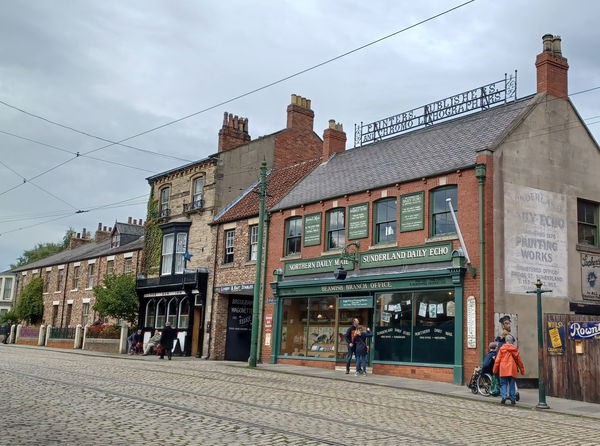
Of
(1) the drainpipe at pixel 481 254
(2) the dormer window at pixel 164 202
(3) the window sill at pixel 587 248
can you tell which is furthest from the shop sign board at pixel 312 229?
(2) the dormer window at pixel 164 202

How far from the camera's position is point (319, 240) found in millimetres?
25281

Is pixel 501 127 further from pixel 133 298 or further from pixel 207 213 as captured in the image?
pixel 133 298

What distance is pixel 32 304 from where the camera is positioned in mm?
48688

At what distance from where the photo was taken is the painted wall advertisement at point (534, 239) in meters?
19.9

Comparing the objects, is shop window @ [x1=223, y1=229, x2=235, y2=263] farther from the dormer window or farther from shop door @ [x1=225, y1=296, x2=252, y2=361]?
the dormer window

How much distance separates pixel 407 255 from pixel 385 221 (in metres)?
1.92

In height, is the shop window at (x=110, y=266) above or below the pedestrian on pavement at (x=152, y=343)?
above

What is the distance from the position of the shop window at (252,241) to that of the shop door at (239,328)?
268 cm

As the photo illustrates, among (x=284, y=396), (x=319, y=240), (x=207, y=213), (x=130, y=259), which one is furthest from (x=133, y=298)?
(x=284, y=396)

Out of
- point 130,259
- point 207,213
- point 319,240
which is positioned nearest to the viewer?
point 319,240

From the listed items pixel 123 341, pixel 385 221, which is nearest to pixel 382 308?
pixel 385 221

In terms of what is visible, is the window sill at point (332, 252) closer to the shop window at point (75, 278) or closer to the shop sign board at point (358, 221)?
the shop sign board at point (358, 221)

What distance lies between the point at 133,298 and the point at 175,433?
2799 centimetres

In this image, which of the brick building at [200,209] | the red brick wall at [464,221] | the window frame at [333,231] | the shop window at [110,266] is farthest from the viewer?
the shop window at [110,266]
